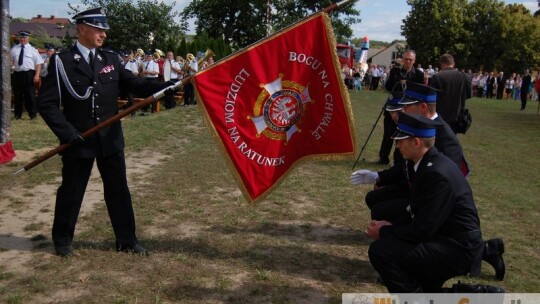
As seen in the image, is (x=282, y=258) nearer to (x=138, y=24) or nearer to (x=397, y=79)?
(x=397, y=79)

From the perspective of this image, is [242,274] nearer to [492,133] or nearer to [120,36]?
[492,133]

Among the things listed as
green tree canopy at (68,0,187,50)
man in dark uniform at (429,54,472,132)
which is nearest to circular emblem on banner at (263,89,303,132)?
man in dark uniform at (429,54,472,132)

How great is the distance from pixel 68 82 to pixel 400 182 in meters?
3.13

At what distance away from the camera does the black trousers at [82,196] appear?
477cm


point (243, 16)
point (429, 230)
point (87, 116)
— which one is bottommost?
point (429, 230)

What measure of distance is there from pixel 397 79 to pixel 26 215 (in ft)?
19.8

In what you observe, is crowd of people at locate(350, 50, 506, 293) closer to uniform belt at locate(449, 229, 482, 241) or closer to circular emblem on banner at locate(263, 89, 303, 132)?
uniform belt at locate(449, 229, 482, 241)

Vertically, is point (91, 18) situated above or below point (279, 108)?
above

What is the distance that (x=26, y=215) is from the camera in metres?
6.01

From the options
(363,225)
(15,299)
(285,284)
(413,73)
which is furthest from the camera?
(413,73)

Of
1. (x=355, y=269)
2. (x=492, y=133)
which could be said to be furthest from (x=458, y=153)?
(x=492, y=133)

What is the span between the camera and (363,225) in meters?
6.14

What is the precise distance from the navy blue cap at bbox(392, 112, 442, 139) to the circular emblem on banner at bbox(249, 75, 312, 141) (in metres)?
1.40

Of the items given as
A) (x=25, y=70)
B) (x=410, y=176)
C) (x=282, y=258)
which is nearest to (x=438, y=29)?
(x=25, y=70)
